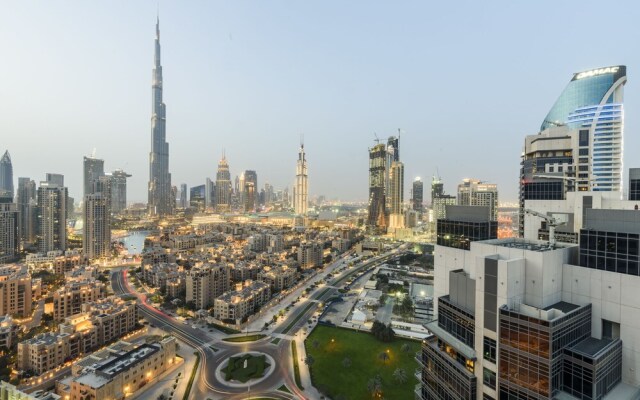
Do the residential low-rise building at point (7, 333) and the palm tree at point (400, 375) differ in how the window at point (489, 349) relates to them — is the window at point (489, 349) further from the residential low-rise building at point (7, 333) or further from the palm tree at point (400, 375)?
the residential low-rise building at point (7, 333)

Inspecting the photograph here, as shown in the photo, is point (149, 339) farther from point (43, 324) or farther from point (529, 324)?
point (529, 324)

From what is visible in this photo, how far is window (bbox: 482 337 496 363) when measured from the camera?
21.2 meters

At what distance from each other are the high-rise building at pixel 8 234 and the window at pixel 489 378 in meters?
160

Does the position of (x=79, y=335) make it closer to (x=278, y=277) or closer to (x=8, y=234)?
(x=278, y=277)

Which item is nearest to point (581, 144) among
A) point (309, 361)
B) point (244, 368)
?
point (309, 361)

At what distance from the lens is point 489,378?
2169 centimetres

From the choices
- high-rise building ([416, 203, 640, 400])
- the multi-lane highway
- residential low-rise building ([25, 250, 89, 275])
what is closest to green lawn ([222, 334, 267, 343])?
the multi-lane highway

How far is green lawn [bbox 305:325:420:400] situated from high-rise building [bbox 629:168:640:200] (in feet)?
120

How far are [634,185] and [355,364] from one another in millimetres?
44223

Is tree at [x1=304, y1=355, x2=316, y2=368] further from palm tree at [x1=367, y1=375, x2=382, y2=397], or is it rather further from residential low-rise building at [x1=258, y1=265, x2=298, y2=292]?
residential low-rise building at [x1=258, y1=265, x2=298, y2=292]

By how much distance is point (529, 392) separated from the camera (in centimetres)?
1941

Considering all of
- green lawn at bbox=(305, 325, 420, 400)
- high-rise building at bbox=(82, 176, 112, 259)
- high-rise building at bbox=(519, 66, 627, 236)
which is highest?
high-rise building at bbox=(519, 66, 627, 236)

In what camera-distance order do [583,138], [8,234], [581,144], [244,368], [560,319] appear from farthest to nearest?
[8,234]
[581,144]
[583,138]
[244,368]
[560,319]

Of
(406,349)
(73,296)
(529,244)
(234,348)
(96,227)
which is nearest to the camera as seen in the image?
(529,244)
